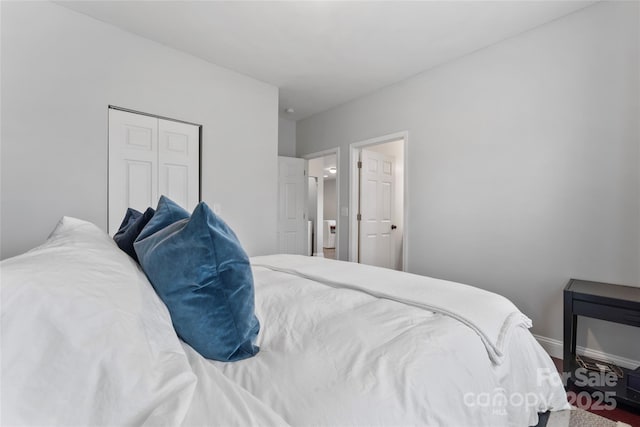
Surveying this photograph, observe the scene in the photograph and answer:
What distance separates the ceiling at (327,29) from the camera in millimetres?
2273

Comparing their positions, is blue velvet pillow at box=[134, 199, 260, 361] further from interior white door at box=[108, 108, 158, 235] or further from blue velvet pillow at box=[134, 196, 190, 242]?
interior white door at box=[108, 108, 158, 235]

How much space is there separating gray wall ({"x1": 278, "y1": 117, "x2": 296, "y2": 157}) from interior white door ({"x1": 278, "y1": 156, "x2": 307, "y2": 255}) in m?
0.38

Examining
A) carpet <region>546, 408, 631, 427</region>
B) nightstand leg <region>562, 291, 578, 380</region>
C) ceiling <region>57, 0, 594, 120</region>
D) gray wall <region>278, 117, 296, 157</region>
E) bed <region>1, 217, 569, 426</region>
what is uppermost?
ceiling <region>57, 0, 594, 120</region>

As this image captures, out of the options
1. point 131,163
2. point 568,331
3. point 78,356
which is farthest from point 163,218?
point 568,331

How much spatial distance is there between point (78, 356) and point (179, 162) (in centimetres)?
273

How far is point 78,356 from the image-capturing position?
52cm

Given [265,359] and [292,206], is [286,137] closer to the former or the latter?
[292,206]

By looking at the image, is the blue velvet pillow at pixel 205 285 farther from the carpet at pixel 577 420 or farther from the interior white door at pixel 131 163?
the interior white door at pixel 131 163

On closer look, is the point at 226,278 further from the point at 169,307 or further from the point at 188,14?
the point at 188,14

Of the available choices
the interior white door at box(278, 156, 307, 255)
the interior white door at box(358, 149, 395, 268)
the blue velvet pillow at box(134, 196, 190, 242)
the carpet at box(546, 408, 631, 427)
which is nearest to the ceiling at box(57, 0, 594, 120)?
the interior white door at box(358, 149, 395, 268)

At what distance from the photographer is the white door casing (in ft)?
8.41

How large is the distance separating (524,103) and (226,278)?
114 inches

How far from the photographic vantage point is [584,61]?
7.39 feet

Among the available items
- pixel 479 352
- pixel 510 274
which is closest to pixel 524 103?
pixel 510 274
